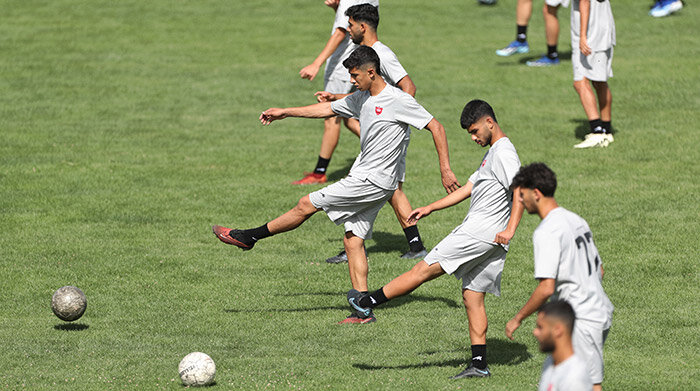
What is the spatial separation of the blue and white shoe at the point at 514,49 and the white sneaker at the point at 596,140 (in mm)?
5196

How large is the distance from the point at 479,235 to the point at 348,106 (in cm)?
→ 231

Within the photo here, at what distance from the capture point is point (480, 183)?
741cm

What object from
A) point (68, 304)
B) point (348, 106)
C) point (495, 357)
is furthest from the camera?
point (348, 106)

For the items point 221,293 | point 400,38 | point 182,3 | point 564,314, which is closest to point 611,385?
point 564,314

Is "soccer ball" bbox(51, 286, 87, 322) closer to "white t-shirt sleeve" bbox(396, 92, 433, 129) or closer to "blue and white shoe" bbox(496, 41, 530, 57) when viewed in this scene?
"white t-shirt sleeve" bbox(396, 92, 433, 129)

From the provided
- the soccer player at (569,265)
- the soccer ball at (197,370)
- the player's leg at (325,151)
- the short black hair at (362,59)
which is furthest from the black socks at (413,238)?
the soccer player at (569,265)

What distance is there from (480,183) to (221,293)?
142 inches

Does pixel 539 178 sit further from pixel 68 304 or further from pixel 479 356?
pixel 68 304

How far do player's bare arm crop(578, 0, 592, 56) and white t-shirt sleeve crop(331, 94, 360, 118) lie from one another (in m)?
6.33

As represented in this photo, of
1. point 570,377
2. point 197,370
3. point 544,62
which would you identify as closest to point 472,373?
point 197,370

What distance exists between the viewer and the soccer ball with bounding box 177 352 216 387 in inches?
283

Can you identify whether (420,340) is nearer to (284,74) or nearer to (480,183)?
(480,183)

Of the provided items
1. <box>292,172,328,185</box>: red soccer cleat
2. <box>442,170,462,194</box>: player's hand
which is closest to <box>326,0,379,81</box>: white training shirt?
<box>292,172,328,185</box>: red soccer cleat

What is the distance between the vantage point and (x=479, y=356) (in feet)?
24.4
